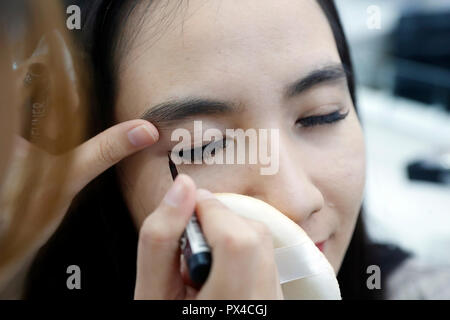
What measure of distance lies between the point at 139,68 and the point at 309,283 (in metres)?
→ 0.42

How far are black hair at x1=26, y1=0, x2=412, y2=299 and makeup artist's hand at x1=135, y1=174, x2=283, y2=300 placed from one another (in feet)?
1.13

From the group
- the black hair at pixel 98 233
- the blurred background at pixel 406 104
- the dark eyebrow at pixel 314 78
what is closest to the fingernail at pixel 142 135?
the black hair at pixel 98 233

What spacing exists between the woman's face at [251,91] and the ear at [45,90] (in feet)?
0.30

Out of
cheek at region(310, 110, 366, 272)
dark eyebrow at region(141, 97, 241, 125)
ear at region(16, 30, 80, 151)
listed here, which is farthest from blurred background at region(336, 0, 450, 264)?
ear at region(16, 30, 80, 151)

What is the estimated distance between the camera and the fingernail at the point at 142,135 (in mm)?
682

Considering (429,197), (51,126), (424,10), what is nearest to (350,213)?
(51,126)

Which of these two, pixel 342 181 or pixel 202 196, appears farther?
pixel 342 181

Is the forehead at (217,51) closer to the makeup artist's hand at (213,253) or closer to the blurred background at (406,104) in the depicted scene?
the makeup artist's hand at (213,253)

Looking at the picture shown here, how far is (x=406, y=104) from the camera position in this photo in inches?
163

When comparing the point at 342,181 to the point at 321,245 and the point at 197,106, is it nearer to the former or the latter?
the point at 321,245

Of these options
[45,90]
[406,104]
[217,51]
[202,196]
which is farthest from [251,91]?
[406,104]

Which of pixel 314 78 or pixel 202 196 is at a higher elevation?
pixel 314 78

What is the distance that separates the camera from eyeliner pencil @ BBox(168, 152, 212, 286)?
1.49 ft

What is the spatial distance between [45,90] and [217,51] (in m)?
0.28
